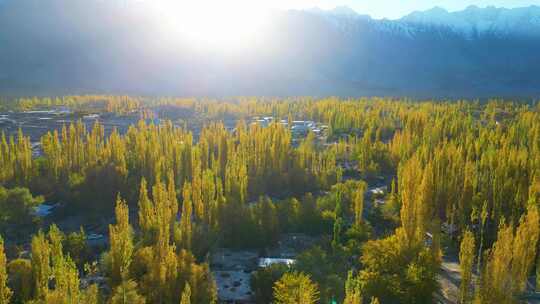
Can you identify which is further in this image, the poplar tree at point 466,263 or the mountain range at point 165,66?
the mountain range at point 165,66

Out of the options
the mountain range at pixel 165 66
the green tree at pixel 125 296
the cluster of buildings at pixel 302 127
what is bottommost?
the green tree at pixel 125 296

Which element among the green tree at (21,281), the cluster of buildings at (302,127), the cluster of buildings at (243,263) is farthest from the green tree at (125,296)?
the cluster of buildings at (302,127)

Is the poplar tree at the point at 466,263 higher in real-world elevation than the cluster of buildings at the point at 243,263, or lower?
higher

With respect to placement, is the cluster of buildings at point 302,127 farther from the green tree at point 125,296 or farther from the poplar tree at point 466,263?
the green tree at point 125,296

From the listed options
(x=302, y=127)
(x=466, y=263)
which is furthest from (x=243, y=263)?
(x=302, y=127)

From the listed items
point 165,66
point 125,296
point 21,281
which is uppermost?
point 165,66

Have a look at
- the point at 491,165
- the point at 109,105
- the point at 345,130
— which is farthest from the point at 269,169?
the point at 109,105

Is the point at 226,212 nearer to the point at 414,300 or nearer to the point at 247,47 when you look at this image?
the point at 414,300

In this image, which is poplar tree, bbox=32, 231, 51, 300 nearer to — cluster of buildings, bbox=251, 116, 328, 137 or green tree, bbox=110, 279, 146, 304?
green tree, bbox=110, 279, 146, 304

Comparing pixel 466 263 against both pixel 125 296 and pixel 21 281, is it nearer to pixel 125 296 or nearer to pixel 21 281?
pixel 125 296
